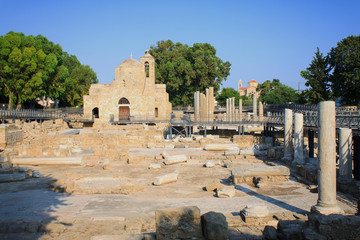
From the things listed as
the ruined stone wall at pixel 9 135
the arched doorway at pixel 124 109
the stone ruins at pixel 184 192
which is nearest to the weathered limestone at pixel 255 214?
the stone ruins at pixel 184 192

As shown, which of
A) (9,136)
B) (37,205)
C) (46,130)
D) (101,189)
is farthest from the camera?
(46,130)

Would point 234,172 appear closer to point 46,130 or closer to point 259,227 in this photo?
point 259,227

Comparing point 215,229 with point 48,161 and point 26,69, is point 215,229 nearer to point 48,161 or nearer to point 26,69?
point 48,161

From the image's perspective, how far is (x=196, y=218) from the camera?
6562 mm

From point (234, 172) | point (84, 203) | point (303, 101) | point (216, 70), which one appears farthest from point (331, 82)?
point (84, 203)

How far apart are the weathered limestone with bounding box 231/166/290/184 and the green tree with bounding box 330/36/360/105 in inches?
1078

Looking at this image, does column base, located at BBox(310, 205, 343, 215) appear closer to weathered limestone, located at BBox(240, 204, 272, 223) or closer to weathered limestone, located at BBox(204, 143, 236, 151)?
weathered limestone, located at BBox(240, 204, 272, 223)

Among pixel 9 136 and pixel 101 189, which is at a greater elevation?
pixel 9 136

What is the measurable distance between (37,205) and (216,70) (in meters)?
47.1

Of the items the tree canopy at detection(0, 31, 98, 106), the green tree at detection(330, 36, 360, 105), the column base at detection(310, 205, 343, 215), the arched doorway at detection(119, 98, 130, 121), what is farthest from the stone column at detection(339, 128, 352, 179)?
the tree canopy at detection(0, 31, 98, 106)

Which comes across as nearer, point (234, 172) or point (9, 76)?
point (234, 172)

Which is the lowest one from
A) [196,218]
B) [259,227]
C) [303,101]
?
[259,227]

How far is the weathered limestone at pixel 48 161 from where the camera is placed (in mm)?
16281

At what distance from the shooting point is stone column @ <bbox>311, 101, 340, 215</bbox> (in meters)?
8.52
